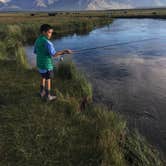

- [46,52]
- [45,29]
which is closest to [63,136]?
[46,52]

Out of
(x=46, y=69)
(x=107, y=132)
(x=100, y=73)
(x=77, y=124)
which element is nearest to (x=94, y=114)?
(x=77, y=124)

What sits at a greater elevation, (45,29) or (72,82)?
(45,29)

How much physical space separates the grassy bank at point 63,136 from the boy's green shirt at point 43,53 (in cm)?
135

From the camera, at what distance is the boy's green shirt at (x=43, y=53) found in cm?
853

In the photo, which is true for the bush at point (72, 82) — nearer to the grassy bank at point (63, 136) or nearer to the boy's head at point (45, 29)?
the grassy bank at point (63, 136)

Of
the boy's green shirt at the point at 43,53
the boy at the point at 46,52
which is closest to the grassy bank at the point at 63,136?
the boy at the point at 46,52

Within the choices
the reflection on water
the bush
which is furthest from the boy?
the reflection on water

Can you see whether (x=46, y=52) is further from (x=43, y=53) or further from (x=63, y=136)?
(x=63, y=136)

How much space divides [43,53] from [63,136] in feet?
10.1

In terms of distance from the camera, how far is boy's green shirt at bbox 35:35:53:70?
853 cm

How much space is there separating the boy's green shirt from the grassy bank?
1.35 meters

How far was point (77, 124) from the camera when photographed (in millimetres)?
7844

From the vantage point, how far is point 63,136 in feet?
23.1

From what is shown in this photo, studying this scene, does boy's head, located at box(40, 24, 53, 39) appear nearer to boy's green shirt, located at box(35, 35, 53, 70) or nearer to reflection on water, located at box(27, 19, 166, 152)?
boy's green shirt, located at box(35, 35, 53, 70)
